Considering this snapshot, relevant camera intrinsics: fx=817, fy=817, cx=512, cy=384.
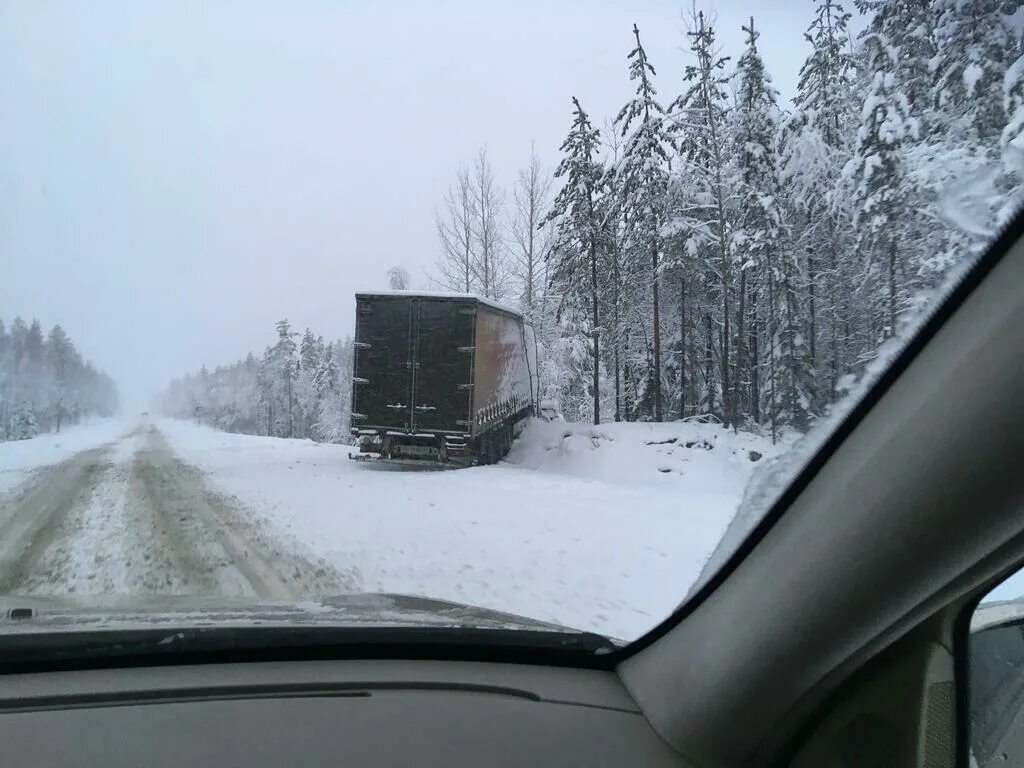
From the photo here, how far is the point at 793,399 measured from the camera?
237 centimetres

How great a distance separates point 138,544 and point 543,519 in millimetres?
3325

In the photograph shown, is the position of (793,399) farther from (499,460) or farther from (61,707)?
(499,460)

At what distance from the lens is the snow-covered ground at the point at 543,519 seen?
12.5ft

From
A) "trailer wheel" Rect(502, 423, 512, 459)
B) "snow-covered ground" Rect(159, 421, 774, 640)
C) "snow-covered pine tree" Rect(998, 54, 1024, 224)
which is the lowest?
"snow-covered ground" Rect(159, 421, 774, 640)

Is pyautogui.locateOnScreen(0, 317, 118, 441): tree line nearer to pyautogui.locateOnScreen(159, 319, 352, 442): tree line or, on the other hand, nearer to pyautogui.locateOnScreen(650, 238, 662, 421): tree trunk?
pyautogui.locateOnScreen(159, 319, 352, 442): tree line

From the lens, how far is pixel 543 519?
6.94m

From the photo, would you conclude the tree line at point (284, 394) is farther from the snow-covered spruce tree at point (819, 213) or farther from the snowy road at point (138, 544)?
the snow-covered spruce tree at point (819, 213)

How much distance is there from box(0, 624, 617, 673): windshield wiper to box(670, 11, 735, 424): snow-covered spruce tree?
1409 mm

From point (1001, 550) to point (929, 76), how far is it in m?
1.05

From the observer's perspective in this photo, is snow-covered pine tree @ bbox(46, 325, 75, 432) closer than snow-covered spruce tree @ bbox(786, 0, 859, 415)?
No

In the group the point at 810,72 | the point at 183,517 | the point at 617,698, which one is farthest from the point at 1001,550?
the point at 183,517

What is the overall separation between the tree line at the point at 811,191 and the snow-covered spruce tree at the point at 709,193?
0.01m

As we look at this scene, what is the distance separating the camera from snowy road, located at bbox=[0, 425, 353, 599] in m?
5.34

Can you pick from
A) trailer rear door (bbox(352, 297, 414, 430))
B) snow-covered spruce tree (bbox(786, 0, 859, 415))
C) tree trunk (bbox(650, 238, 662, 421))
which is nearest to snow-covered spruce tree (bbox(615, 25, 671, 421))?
tree trunk (bbox(650, 238, 662, 421))
